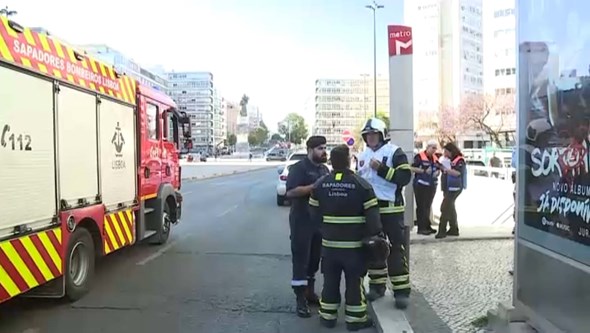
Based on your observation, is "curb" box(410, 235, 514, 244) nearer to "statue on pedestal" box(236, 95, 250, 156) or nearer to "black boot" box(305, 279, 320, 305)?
"black boot" box(305, 279, 320, 305)

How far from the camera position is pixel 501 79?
3499 inches

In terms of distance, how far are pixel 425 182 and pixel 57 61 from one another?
21.8 ft

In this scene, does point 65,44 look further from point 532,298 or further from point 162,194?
point 532,298

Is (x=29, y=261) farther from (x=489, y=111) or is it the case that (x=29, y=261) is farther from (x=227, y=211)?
(x=489, y=111)

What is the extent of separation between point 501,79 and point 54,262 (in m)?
91.1

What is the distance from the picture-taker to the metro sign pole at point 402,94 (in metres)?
8.74

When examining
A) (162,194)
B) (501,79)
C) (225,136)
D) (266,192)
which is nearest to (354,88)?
(225,136)

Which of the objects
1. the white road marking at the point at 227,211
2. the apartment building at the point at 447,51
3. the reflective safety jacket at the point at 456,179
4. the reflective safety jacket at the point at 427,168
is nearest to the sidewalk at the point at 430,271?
the reflective safety jacket at the point at 456,179

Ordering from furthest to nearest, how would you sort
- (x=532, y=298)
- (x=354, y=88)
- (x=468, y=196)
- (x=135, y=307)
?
(x=354, y=88) < (x=468, y=196) < (x=135, y=307) < (x=532, y=298)

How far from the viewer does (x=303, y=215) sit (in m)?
5.87

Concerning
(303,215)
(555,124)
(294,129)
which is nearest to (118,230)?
(303,215)

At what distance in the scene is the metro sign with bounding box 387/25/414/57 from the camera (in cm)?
854

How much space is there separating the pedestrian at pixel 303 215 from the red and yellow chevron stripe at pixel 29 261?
2438mm

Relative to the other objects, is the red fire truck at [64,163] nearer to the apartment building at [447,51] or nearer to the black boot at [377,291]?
the black boot at [377,291]
